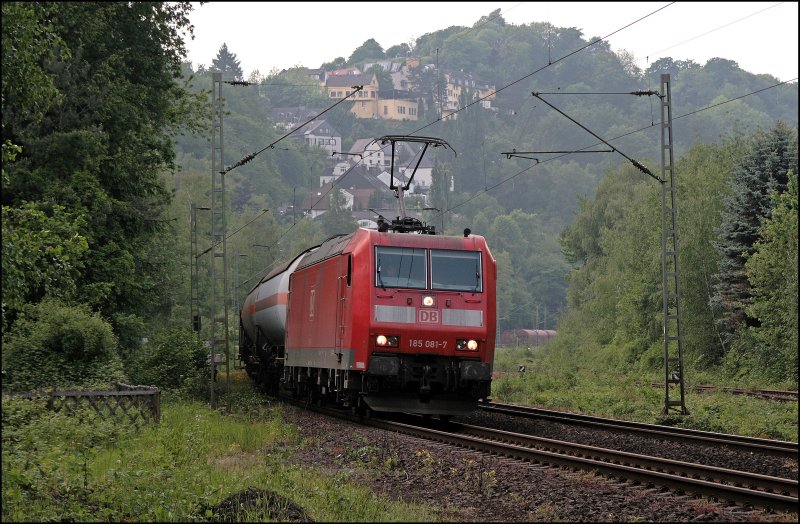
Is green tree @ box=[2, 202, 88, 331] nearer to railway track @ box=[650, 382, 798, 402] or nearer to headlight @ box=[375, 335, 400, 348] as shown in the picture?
headlight @ box=[375, 335, 400, 348]

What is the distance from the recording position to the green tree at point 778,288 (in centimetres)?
3316

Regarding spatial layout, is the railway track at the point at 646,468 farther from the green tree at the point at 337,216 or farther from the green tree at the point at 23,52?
the green tree at the point at 337,216

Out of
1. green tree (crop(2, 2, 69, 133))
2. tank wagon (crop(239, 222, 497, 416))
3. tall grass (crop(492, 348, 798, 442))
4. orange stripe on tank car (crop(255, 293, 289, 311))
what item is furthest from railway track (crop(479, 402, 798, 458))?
green tree (crop(2, 2, 69, 133))

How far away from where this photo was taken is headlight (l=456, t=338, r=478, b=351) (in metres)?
19.9

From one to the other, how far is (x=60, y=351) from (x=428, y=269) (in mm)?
9406

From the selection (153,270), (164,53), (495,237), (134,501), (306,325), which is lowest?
(134,501)

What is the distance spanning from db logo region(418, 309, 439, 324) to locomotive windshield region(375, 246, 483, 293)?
18.1 inches

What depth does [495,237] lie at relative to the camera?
518ft

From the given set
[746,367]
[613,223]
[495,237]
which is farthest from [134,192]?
[495,237]

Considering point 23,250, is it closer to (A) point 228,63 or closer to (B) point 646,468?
(B) point 646,468

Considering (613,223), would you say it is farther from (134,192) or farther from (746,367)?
(134,192)

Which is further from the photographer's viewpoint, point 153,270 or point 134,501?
point 153,270

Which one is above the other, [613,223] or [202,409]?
[613,223]

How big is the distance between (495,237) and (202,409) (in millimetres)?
134313
